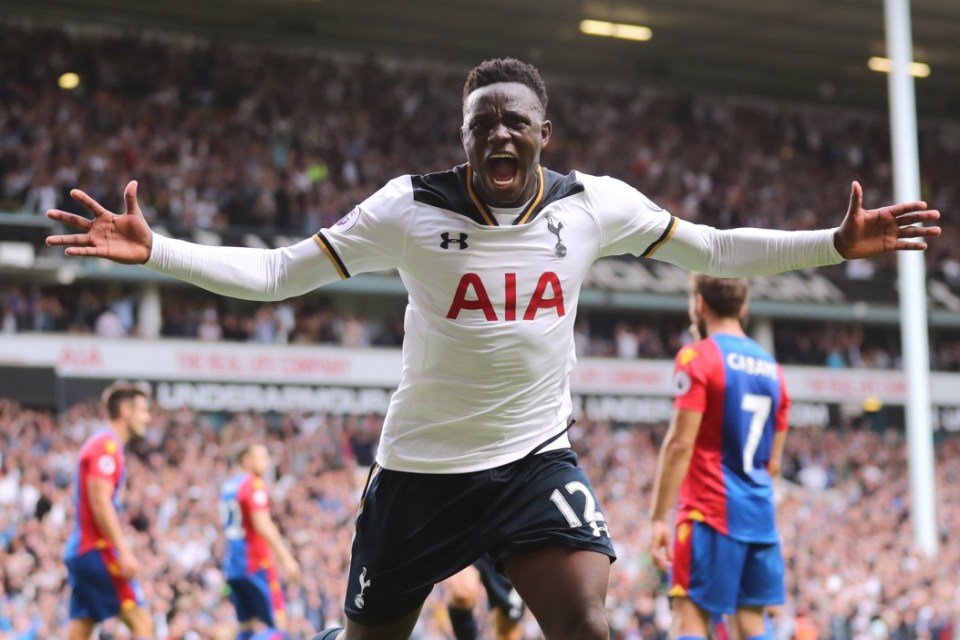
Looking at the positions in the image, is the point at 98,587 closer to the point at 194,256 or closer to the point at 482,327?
the point at 194,256

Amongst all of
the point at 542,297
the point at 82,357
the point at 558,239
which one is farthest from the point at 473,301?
the point at 82,357

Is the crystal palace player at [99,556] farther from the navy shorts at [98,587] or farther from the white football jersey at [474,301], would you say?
the white football jersey at [474,301]

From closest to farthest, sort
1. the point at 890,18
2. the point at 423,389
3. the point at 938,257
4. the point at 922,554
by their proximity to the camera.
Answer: the point at 423,389 → the point at 922,554 → the point at 890,18 → the point at 938,257

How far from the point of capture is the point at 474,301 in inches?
177

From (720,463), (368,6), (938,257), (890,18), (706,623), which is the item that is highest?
(368,6)

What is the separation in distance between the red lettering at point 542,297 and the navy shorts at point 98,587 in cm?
528

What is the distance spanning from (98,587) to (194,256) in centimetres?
508

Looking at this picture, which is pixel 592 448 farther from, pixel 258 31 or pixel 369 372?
pixel 258 31

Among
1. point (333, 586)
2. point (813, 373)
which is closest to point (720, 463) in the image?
point (333, 586)

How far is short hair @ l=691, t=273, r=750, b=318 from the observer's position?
21.9 ft

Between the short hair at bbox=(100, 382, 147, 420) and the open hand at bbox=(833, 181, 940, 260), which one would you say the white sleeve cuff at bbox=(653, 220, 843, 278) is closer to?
the open hand at bbox=(833, 181, 940, 260)

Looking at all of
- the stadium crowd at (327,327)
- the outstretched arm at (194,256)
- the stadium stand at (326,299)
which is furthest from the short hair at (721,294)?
the stadium crowd at (327,327)

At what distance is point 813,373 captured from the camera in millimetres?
28703

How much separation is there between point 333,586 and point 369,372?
9370 mm
